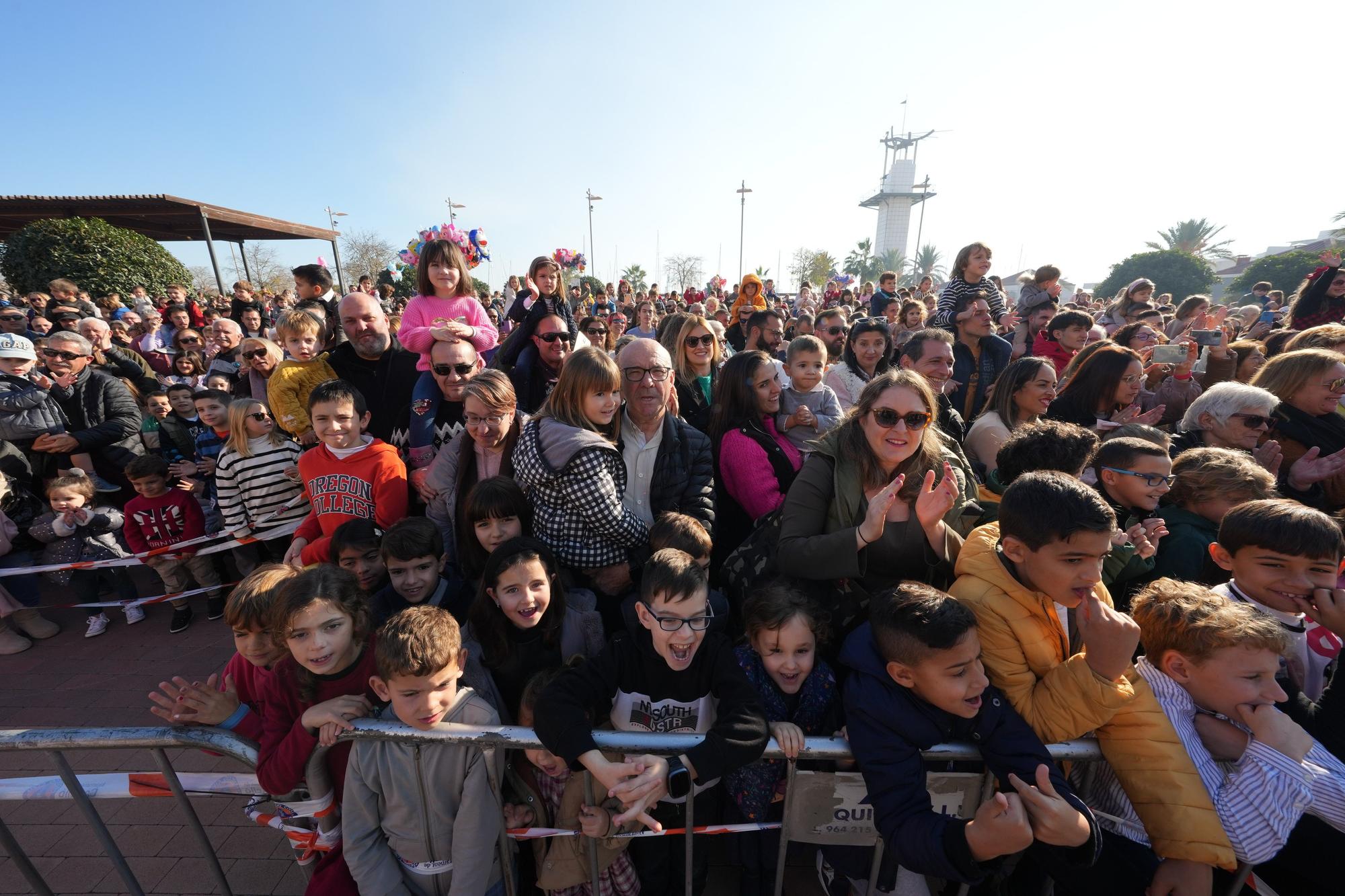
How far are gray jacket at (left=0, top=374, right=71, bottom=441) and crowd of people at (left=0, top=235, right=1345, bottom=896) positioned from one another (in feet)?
0.22

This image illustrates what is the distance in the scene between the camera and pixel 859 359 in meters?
4.54

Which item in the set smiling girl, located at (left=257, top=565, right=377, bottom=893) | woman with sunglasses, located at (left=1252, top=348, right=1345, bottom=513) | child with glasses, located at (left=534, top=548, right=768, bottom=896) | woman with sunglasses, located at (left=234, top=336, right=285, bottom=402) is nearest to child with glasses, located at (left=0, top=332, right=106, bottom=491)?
woman with sunglasses, located at (left=234, top=336, right=285, bottom=402)

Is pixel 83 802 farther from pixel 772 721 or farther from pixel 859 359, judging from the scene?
pixel 859 359

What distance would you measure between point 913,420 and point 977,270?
4454 mm

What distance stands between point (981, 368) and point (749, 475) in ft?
9.88

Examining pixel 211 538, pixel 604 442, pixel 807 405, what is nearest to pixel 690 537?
pixel 604 442

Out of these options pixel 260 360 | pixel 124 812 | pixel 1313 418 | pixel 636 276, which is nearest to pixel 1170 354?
pixel 1313 418

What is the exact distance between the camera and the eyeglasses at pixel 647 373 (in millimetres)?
2797

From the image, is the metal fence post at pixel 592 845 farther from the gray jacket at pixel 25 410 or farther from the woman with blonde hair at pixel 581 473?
the gray jacket at pixel 25 410

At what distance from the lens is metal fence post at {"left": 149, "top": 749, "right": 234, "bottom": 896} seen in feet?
5.79

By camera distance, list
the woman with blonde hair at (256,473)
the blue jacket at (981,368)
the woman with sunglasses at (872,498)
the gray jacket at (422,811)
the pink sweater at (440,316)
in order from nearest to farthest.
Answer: the gray jacket at (422,811), the woman with sunglasses at (872,498), the woman with blonde hair at (256,473), the pink sweater at (440,316), the blue jacket at (981,368)

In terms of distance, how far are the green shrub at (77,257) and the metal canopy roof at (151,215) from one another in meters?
0.77

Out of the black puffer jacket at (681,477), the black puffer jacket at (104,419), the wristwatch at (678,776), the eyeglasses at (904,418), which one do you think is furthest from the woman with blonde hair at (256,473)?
the eyeglasses at (904,418)

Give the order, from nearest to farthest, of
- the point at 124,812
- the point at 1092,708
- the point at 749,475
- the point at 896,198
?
the point at 1092,708
the point at 124,812
the point at 749,475
the point at 896,198
